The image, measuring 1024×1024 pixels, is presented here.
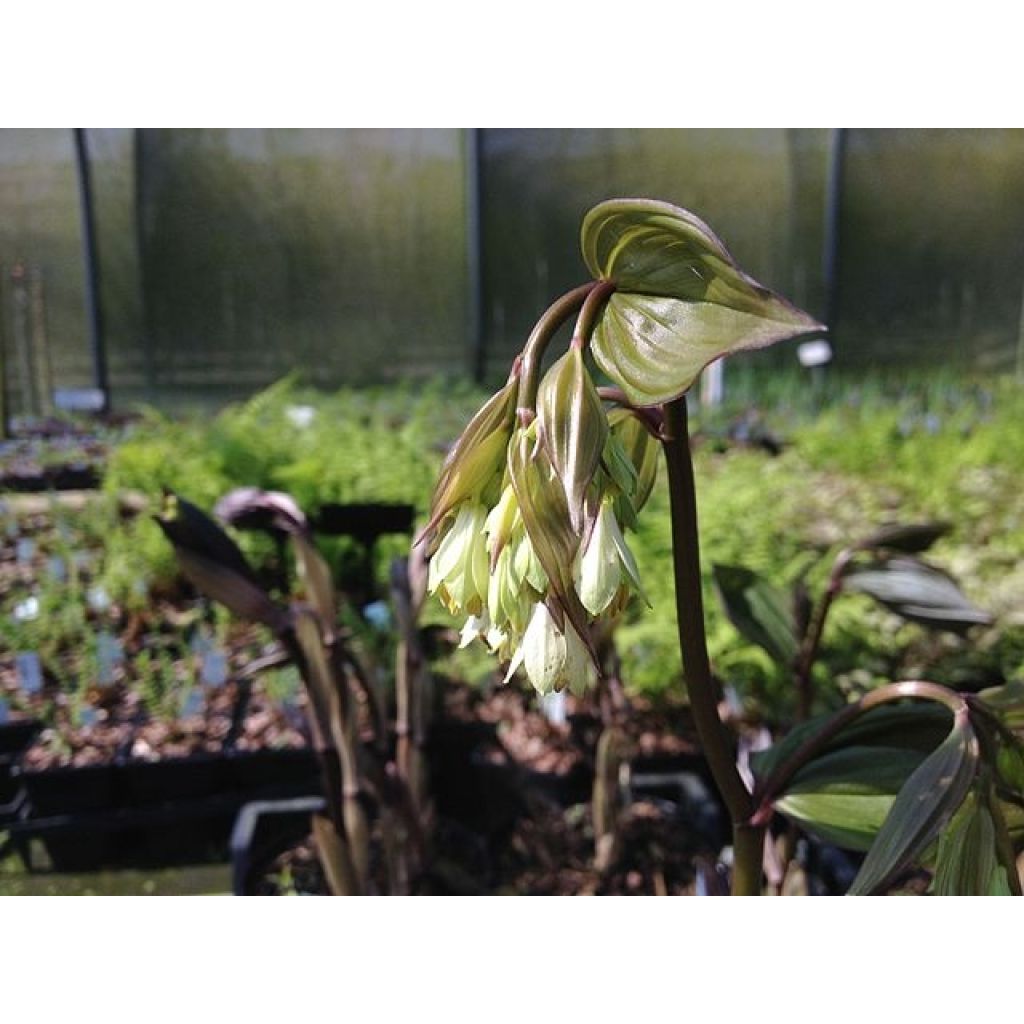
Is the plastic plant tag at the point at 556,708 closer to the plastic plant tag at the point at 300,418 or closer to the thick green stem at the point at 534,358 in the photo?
the thick green stem at the point at 534,358

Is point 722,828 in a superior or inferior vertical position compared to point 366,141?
inferior

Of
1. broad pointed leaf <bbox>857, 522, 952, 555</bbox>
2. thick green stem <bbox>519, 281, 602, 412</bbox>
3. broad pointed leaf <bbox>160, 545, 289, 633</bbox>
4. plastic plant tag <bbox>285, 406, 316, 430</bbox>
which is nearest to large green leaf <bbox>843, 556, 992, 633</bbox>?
broad pointed leaf <bbox>857, 522, 952, 555</bbox>

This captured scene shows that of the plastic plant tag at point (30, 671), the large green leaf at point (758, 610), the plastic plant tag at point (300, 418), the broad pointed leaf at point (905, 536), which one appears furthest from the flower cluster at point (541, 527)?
the plastic plant tag at point (300, 418)

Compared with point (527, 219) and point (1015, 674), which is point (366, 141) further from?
point (1015, 674)

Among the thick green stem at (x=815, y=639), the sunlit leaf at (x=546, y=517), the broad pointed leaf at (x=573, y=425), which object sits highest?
the broad pointed leaf at (x=573, y=425)

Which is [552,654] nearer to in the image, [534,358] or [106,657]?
[534,358]

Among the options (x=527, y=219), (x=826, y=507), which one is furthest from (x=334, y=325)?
(x=826, y=507)
